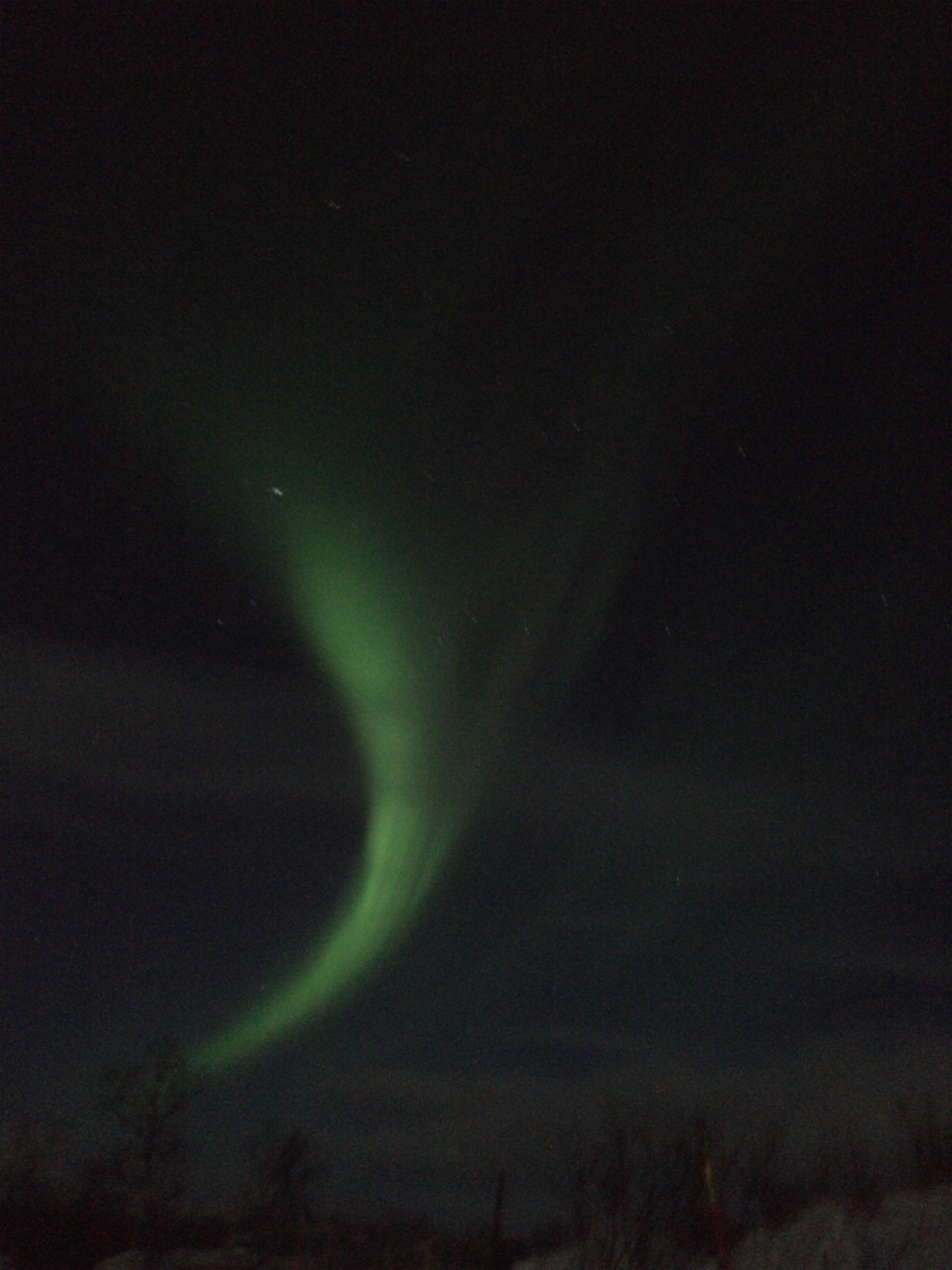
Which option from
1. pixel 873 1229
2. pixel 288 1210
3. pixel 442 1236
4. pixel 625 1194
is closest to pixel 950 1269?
pixel 873 1229

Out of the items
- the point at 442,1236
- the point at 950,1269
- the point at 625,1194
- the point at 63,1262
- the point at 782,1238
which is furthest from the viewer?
→ the point at 63,1262

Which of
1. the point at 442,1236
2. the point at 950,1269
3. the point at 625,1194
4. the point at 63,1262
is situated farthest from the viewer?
the point at 63,1262

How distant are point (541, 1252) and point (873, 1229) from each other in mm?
12717

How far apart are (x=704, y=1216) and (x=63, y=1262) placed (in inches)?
918

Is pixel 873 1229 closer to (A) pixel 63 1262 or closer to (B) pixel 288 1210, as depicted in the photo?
(B) pixel 288 1210

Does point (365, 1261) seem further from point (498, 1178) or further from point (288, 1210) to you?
Result: point (288, 1210)

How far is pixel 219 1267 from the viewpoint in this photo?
51406 millimetres

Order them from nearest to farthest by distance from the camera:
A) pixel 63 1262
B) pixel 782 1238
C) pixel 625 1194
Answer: pixel 625 1194 → pixel 782 1238 → pixel 63 1262

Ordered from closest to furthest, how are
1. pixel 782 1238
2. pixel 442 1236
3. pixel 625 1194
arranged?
pixel 625 1194, pixel 442 1236, pixel 782 1238

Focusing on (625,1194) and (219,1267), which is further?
(219,1267)

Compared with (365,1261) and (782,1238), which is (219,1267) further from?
(782,1238)

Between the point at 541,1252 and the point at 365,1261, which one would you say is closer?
the point at 365,1261

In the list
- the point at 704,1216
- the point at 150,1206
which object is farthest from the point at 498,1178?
the point at 150,1206

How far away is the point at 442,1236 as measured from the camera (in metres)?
45.7
